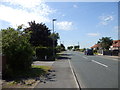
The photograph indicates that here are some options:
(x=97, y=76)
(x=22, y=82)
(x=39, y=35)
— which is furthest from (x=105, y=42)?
(x=22, y=82)

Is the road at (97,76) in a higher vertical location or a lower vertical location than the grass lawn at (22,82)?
lower

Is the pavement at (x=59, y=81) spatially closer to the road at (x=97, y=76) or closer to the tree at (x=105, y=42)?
the road at (x=97, y=76)

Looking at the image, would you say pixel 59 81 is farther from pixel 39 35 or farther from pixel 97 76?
pixel 39 35

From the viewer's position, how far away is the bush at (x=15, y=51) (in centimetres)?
913

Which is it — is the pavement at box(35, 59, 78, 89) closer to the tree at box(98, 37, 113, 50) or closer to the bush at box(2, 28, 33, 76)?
the bush at box(2, 28, 33, 76)

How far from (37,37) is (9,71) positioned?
74.7ft

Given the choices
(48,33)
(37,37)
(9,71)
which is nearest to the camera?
(9,71)

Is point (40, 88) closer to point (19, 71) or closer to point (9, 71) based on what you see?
point (9, 71)

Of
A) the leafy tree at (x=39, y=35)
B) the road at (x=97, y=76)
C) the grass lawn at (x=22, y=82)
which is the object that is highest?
the leafy tree at (x=39, y=35)

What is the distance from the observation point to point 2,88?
20.0 feet

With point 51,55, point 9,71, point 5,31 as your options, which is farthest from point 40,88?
point 51,55

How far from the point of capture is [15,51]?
31.1ft

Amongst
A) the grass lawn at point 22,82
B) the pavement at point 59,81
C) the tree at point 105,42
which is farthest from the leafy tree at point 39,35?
the tree at point 105,42

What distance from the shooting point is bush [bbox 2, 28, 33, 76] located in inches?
360
